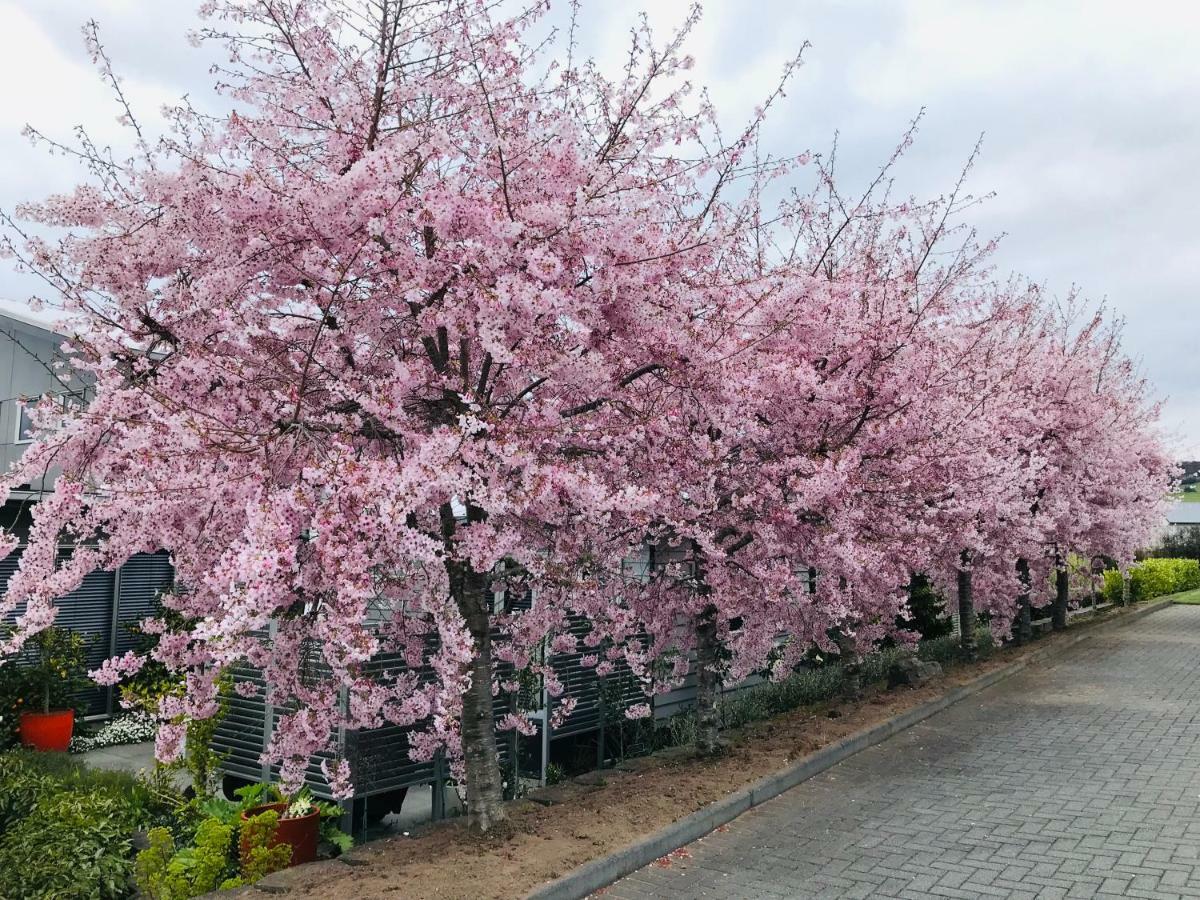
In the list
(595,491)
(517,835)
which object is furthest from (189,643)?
(595,491)


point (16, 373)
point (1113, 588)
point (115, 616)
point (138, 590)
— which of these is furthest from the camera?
point (1113, 588)

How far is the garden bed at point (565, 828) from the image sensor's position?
5.94 meters

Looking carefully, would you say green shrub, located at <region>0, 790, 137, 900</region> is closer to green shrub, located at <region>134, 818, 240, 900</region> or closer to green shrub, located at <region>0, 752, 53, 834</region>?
green shrub, located at <region>0, 752, 53, 834</region>

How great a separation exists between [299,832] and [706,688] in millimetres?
4656

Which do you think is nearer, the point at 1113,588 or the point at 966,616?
the point at 966,616

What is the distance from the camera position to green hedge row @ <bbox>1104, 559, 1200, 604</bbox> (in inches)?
1158

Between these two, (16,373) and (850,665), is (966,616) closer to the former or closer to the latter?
(850,665)

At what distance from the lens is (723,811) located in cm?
786

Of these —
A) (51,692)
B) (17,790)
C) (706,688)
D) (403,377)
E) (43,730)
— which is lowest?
(43,730)

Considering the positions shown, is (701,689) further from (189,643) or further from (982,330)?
(982,330)

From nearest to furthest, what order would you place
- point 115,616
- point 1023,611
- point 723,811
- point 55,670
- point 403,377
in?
point 403,377 < point 723,811 < point 55,670 < point 115,616 < point 1023,611

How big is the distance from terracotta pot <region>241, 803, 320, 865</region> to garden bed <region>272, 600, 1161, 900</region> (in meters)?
0.47

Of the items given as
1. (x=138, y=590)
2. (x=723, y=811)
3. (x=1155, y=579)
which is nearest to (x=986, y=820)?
(x=723, y=811)

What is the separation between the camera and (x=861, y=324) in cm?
1011
